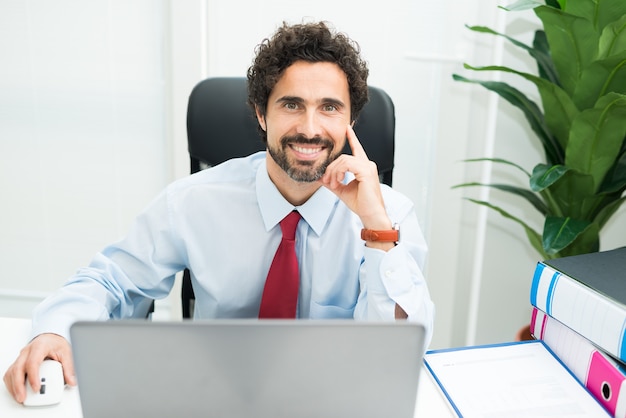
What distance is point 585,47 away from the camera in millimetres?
1449

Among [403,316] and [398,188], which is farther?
[398,188]

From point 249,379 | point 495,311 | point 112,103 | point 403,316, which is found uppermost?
point 112,103

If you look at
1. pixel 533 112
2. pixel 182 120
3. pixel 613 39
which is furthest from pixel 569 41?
pixel 182 120

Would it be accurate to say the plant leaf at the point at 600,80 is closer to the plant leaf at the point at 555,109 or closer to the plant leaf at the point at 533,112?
the plant leaf at the point at 555,109

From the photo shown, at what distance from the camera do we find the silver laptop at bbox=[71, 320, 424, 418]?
59 centimetres

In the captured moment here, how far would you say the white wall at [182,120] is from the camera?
76.7 inches

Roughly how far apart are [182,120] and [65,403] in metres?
1.31

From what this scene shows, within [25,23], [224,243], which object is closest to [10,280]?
[25,23]

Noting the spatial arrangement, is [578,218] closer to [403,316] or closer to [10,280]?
[403,316]

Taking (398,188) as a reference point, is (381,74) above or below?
above

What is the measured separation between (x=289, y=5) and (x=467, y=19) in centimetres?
62

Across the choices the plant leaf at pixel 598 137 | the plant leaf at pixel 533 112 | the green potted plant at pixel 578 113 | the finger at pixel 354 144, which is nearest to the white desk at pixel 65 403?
the finger at pixel 354 144

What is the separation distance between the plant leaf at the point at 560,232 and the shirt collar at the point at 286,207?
0.62 meters

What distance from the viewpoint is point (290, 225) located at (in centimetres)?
123
